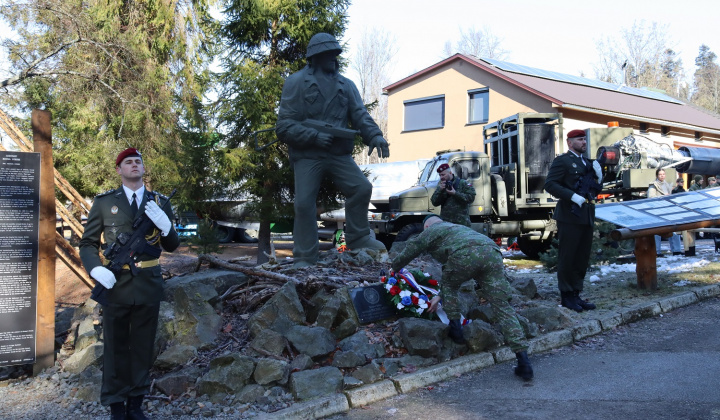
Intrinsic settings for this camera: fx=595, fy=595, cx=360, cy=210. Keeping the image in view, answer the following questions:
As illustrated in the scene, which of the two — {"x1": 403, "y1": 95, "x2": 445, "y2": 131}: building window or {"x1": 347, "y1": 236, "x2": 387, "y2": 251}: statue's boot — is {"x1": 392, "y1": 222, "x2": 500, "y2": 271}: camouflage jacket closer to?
{"x1": 347, "y1": 236, "x2": 387, "y2": 251}: statue's boot

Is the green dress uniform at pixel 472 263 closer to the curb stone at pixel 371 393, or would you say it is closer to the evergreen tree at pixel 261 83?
the curb stone at pixel 371 393

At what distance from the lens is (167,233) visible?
416 cm

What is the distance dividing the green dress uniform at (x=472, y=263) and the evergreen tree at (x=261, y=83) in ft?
24.2

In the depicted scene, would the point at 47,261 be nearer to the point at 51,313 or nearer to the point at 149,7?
the point at 51,313

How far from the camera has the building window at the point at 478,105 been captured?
2519 centimetres

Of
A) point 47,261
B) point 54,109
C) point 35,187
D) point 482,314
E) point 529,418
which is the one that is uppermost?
point 54,109

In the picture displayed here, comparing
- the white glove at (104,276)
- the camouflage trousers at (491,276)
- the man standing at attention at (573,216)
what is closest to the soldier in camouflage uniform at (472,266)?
the camouflage trousers at (491,276)

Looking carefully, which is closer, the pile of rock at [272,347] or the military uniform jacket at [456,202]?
the pile of rock at [272,347]

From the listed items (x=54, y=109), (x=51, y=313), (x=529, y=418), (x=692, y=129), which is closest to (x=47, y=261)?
(x=51, y=313)

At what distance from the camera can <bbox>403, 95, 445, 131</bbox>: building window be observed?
2667cm

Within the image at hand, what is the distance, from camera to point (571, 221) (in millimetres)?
6836

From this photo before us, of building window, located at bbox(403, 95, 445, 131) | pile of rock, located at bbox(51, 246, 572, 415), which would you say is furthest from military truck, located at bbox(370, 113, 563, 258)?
building window, located at bbox(403, 95, 445, 131)

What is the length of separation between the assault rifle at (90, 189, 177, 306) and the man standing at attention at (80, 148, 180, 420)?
0.12 ft

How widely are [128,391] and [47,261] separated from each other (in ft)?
7.00
